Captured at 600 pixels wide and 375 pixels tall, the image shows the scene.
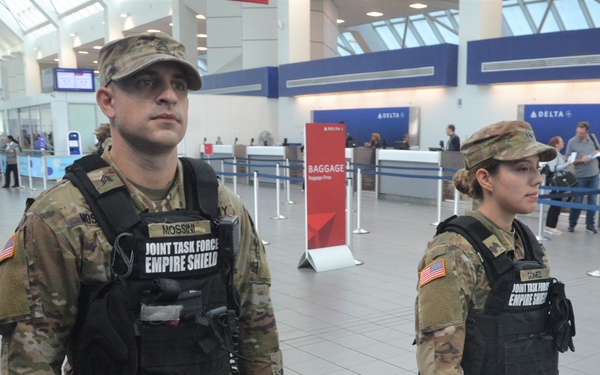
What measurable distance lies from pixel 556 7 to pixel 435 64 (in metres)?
12.7

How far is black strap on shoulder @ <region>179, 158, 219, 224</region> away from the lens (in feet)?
5.66

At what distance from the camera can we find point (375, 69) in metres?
16.5

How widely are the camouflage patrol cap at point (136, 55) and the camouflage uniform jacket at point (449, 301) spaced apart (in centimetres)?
100

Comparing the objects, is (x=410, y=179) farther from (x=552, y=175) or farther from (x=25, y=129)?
(x=25, y=129)

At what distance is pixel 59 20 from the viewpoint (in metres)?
32.9

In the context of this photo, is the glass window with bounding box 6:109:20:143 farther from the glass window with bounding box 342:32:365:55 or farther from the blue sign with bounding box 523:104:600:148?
the blue sign with bounding box 523:104:600:148

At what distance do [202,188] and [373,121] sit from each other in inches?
627

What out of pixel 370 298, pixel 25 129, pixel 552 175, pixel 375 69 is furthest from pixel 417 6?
pixel 370 298

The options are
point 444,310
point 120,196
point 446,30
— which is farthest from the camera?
point 446,30

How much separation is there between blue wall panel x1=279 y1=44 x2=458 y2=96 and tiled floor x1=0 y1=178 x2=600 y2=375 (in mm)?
4965

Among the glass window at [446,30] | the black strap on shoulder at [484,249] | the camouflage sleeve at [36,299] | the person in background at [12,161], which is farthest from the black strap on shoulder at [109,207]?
the glass window at [446,30]

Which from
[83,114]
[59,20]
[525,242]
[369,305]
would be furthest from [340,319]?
[59,20]

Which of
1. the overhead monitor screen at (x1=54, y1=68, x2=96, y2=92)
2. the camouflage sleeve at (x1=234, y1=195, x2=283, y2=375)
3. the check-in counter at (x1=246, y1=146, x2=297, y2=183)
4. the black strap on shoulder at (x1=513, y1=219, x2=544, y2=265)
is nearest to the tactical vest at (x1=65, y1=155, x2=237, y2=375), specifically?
the camouflage sleeve at (x1=234, y1=195, x2=283, y2=375)

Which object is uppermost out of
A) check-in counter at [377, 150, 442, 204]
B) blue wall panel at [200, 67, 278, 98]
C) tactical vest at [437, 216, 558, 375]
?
blue wall panel at [200, 67, 278, 98]
